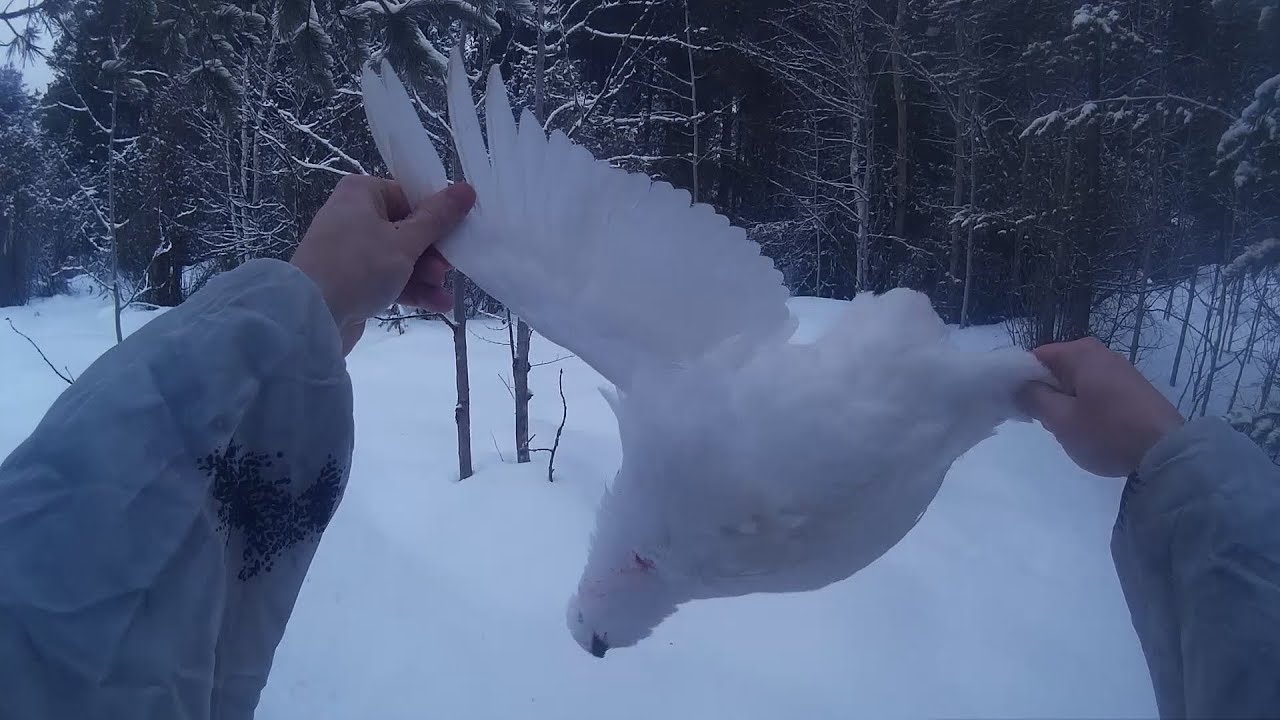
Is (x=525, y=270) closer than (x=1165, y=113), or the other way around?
(x=525, y=270)

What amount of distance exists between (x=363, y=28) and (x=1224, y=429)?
1.15 meters

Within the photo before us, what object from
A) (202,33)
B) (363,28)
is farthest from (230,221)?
(363,28)

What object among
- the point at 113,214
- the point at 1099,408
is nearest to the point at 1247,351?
the point at 1099,408

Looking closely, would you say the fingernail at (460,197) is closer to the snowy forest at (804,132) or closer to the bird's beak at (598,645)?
the bird's beak at (598,645)

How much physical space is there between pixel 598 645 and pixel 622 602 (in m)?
0.07

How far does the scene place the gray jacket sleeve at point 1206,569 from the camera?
31 cm

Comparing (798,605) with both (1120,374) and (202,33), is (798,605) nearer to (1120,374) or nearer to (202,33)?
(1120,374)

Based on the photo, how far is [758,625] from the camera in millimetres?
966

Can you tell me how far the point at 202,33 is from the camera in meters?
1.19

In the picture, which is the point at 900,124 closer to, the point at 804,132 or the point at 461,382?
the point at 804,132

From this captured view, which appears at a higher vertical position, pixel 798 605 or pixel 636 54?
pixel 636 54

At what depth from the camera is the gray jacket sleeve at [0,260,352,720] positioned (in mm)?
320

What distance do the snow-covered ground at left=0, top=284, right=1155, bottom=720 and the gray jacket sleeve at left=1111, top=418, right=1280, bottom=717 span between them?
0.40 meters

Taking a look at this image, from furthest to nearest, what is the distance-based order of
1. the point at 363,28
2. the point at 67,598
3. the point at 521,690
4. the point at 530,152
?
the point at 363,28 < the point at 521,690 < the point at 530,152 < the point at 67,598
